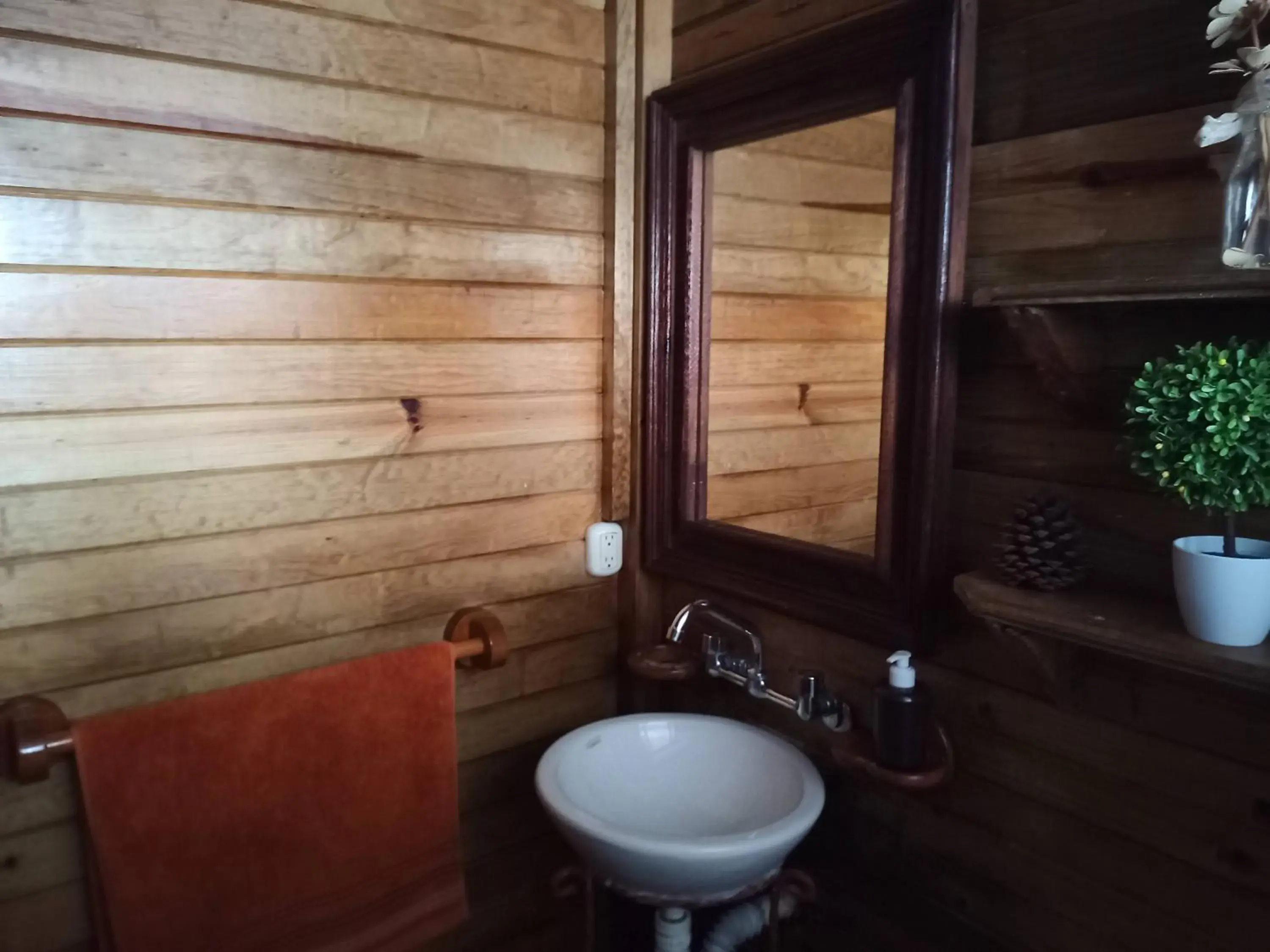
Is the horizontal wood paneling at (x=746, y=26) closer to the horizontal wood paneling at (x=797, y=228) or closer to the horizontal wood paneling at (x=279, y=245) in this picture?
the horizontal wood paneling at (x=797, y=228)

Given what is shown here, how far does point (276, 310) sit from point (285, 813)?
0.63 m

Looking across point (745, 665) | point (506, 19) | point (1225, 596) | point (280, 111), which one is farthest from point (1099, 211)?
point (280, 111)

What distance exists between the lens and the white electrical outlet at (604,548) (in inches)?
60.8

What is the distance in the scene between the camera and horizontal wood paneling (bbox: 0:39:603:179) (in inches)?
41.9

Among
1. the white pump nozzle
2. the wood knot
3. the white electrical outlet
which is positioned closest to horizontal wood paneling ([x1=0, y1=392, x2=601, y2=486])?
the wood knot

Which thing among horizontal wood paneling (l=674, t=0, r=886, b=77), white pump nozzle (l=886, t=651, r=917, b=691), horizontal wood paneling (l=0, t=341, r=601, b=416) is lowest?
white pump nozzle (l=886, t=651, r=917, b=691)

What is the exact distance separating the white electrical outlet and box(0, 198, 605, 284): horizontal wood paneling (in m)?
0.39

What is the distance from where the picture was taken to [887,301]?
1180 millimetres

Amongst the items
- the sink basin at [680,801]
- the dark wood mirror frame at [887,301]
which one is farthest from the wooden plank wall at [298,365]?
the sink basin at [680,801]

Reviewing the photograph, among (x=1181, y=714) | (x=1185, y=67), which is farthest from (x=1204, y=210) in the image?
(x=1181, y=714)

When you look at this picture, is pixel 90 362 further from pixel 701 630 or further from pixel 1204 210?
pixel 1204 210

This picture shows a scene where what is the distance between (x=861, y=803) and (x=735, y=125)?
3.11 ft

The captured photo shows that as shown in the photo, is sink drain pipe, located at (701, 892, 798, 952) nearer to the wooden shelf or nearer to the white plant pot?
the wooden shelf

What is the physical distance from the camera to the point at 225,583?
123 centimetres
